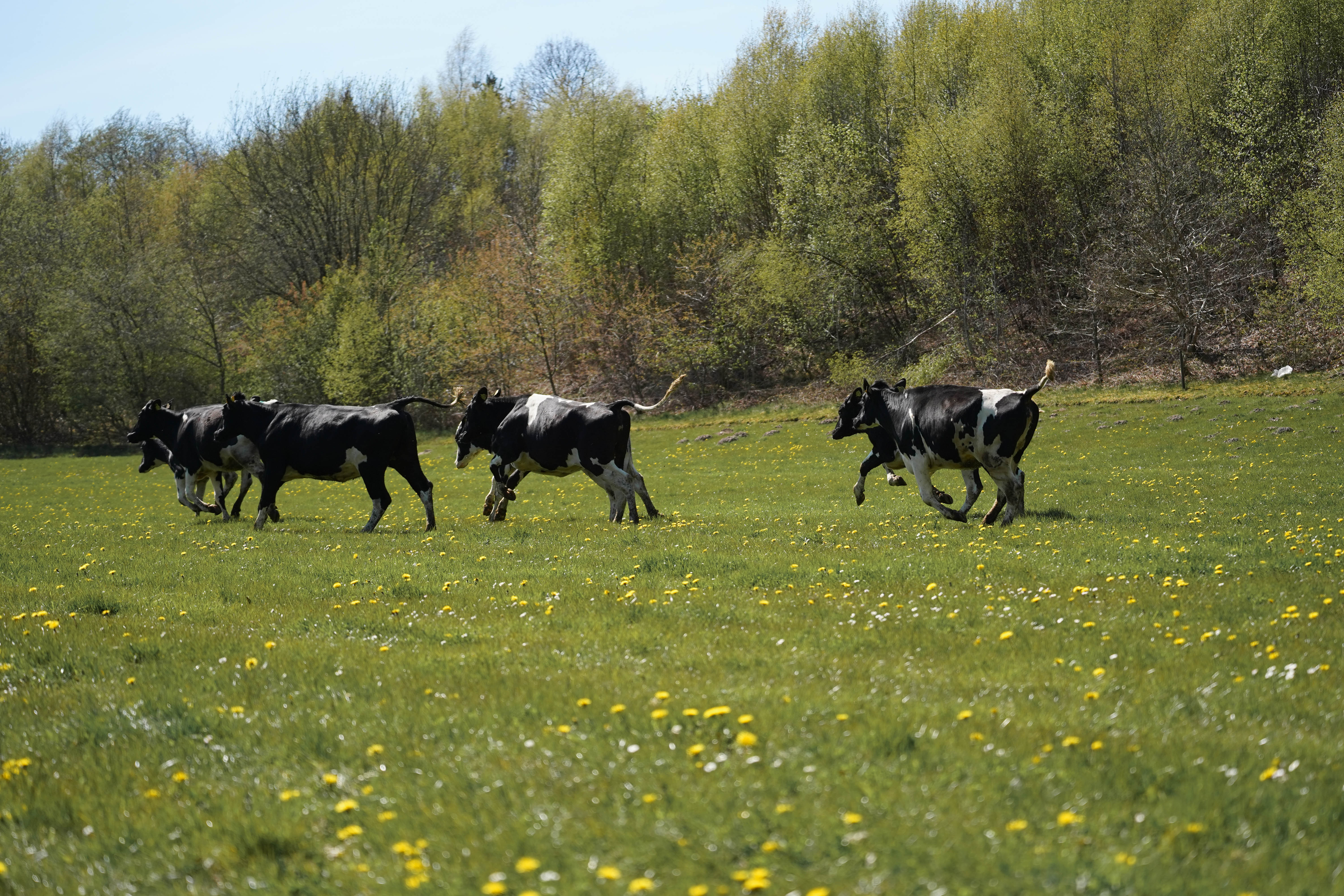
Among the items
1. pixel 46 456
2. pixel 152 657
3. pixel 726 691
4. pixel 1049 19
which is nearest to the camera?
pixel 726 691

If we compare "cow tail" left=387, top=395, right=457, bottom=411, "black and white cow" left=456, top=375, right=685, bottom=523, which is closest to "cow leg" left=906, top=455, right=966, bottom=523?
"black and white cow" left=456, top=375, right=685, bottom=523

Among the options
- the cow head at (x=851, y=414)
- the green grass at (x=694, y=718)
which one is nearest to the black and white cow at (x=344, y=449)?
the green grass at (x=694, y=718)

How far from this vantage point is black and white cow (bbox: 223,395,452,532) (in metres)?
19.5

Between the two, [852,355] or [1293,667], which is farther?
[852,355]

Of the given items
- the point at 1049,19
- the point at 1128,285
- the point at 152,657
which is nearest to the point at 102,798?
the point at 152,657

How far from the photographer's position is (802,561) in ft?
40.3

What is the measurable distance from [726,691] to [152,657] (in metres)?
5.06

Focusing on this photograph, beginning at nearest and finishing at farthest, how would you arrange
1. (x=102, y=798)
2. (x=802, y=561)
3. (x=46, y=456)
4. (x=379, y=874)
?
(x=379, y=874) < (x=102, y=798) < (x=802, y=561) < (x=46, y=456)

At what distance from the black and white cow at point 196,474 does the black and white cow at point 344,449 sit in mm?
2988

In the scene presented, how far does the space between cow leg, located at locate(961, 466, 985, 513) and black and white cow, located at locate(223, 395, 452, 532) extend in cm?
965

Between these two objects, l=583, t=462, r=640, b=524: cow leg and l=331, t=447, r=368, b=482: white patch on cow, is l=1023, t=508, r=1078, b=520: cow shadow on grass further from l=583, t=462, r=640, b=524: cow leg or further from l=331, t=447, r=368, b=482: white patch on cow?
l=331, t=447, r=368, b=482: white patch on cow

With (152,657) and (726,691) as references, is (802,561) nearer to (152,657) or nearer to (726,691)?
(726,691)

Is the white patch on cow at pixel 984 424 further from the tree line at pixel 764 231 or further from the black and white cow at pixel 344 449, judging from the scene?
the tree line at pixel 764 231

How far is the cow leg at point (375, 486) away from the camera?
19344 millimetres
